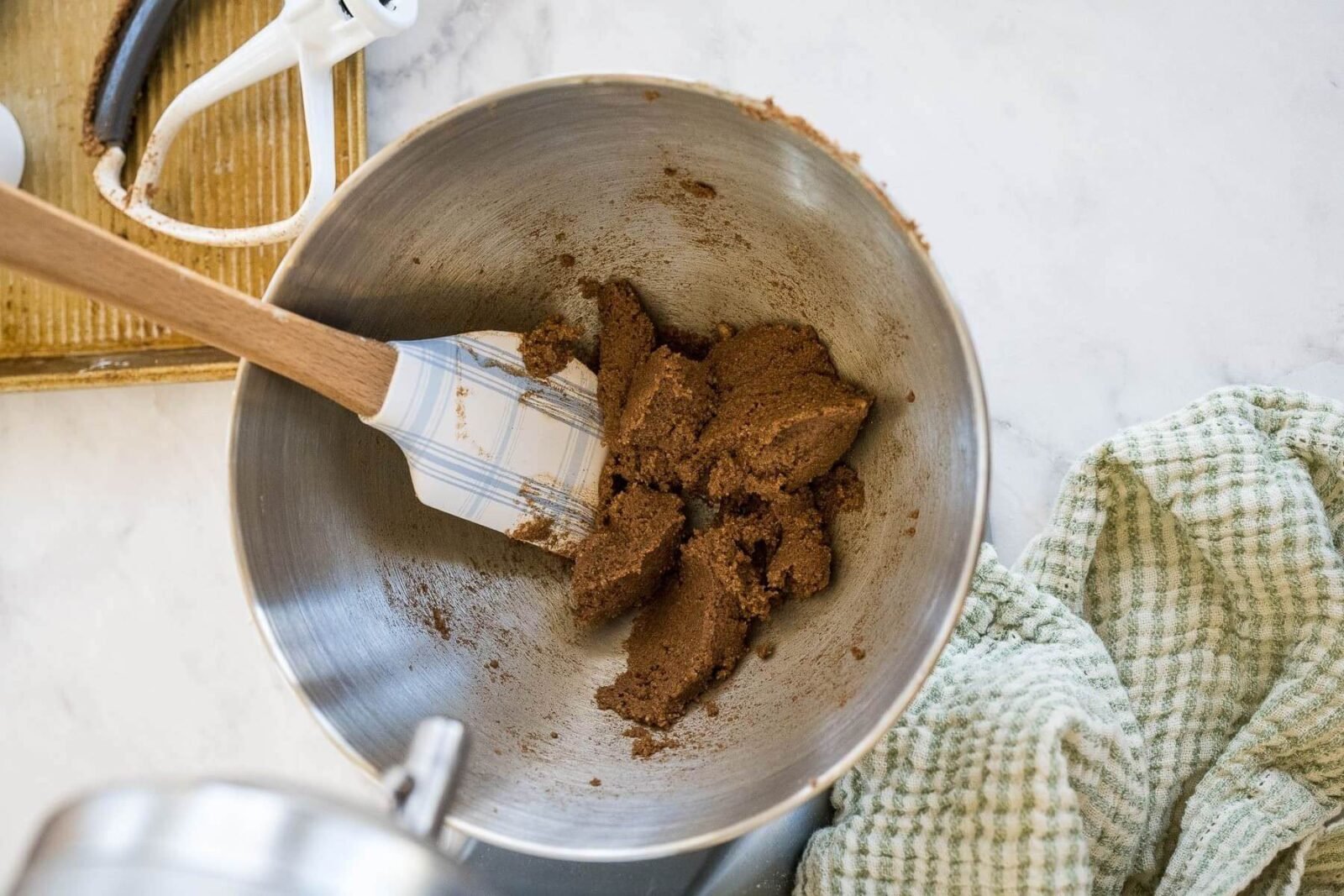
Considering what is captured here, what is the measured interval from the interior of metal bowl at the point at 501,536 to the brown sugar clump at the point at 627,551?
0.06 m

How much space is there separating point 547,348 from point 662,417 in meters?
0.13

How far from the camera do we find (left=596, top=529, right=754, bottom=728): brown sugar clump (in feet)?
2.94

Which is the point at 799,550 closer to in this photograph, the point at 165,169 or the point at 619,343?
the point at 619,343

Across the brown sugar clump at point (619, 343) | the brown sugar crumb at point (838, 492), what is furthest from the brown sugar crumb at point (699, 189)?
the brown sugar crumb at point (838, 492)

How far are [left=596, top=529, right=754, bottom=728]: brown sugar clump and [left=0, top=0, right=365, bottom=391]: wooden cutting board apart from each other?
1.79 feet

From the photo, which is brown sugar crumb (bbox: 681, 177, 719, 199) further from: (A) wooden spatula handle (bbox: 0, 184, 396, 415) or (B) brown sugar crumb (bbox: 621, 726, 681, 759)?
(B) brown sugar crumb (bbox: 621, 726, 681, 759)

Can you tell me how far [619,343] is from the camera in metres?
→ 0.98

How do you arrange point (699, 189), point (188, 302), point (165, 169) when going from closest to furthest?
point (188, 302) < point (699, 189) < point (165, 169)

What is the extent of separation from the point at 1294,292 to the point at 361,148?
3.22 ft

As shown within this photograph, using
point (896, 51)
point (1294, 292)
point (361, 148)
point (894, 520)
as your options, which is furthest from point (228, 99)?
point (1294, 292)

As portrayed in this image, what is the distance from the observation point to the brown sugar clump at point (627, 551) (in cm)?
92

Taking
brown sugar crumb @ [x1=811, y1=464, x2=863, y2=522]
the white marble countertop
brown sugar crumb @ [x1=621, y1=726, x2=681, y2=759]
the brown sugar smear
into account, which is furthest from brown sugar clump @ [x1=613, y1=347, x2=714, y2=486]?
the white marble countertop

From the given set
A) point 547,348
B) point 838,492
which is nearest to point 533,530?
point 547,348

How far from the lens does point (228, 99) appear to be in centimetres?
110
